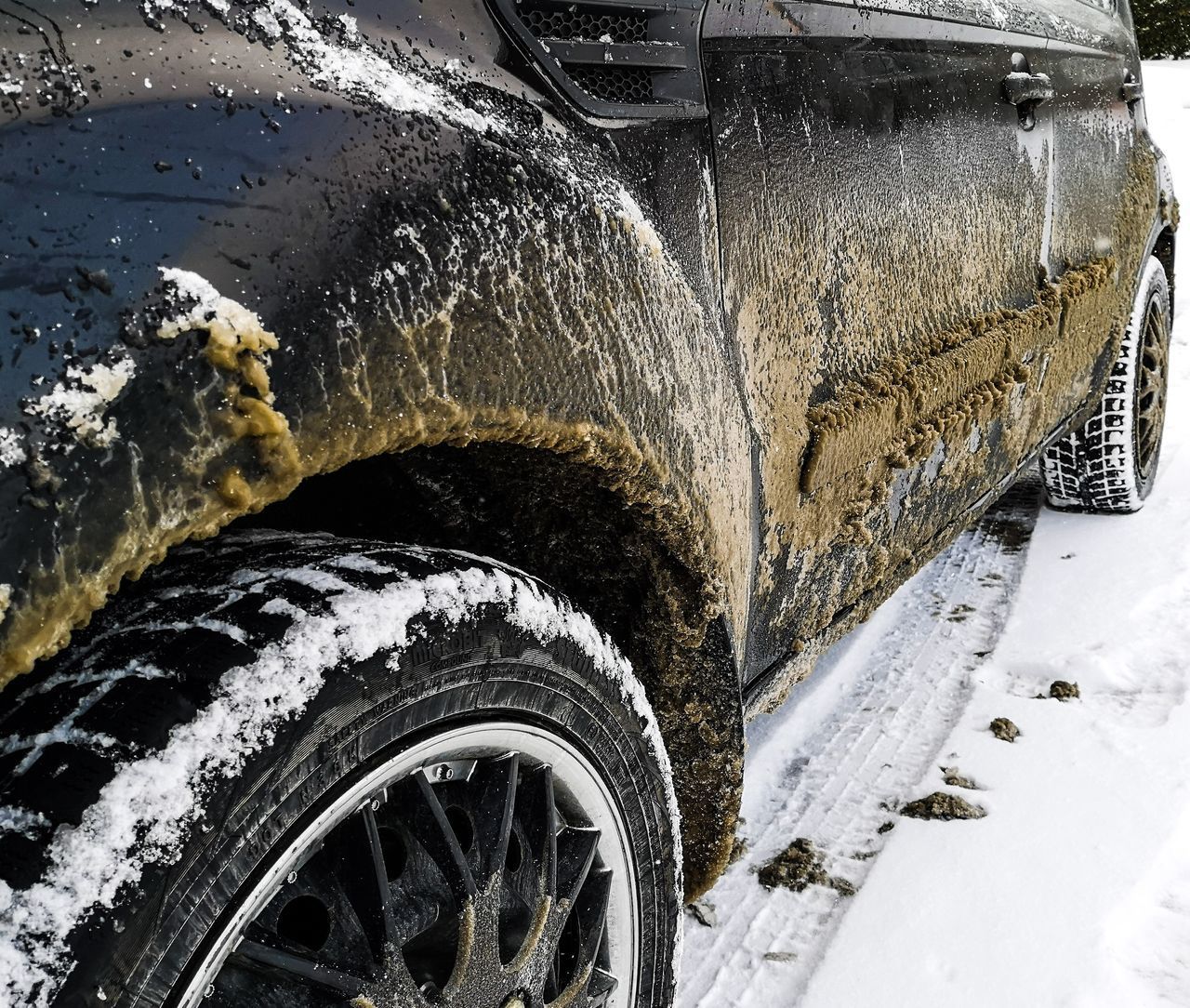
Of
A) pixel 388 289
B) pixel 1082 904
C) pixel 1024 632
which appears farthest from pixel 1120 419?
pixel 388 289

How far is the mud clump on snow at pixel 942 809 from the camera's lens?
2160 millimetres

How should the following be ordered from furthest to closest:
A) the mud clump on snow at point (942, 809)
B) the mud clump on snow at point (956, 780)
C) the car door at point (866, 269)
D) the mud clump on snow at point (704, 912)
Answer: the mud clump on snow at point (956, 780)
the mud clump on snow at point (942, 809)
the mud clump on snow at point (704, 912)
the car door at point (866, 269)

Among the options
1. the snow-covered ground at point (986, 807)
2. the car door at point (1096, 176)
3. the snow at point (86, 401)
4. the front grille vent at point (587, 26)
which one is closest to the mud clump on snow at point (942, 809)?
the snow-covered ground at point (986, 807)

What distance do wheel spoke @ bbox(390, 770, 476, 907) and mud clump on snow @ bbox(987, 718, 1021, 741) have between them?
1.76 meters

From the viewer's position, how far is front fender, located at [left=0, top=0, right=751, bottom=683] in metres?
0.66

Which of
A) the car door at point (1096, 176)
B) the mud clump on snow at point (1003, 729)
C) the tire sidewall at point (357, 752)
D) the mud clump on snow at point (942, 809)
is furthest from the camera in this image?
the car door at point (1096, 176)

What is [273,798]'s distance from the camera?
0.82 meters

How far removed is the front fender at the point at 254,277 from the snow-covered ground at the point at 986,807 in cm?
120

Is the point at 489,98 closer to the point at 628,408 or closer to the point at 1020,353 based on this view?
the point at 628,408

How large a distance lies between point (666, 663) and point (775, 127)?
2.44 feet

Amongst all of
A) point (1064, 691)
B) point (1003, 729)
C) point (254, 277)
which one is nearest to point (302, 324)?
point (254, 277)

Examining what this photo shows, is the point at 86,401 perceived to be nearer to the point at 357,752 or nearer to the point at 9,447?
the point at 9,447

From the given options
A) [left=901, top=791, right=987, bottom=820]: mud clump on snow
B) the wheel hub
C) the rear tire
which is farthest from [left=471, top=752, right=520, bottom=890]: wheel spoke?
the rear tire

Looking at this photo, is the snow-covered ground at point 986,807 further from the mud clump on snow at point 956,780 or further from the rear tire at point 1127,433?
the rear tire at point 1127,433
